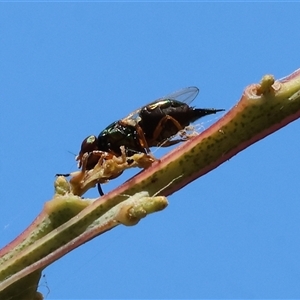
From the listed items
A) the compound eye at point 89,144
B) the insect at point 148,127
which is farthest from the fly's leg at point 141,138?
the compound eye at point 89,144

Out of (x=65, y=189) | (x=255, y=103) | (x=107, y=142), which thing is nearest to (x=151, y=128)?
(x=107, y=142)

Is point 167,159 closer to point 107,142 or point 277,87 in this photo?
point 277,87

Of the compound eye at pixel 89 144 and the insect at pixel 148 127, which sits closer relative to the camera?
the insect at pixel 148 127

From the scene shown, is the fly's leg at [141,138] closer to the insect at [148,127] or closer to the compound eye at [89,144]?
the insect at [148,127]

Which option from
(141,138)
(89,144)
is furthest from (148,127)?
(89,144)

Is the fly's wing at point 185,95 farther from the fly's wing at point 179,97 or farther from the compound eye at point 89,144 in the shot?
the compound eye at point 89,144

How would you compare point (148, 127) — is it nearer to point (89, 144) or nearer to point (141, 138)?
point (141, 138)

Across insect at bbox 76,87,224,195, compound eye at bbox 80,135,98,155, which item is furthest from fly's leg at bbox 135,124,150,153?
compound eye at bbox 80,135,98,155

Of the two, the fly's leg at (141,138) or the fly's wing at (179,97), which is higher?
the fly's wing at (179,97)

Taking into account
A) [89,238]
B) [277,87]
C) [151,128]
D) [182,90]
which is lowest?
[89,238]
